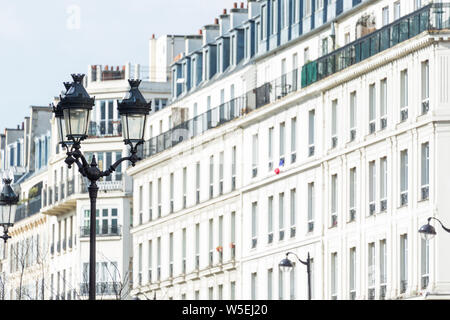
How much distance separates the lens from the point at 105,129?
122500mm

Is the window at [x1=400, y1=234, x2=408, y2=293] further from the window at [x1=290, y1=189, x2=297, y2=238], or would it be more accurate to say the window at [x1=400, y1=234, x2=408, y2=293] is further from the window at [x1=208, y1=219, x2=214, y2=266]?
the window at [x1=208, y1=219, x2=214, y2=266]

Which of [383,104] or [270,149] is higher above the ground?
[270,149]

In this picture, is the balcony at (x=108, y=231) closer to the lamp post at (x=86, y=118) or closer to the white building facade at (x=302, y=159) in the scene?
the white building facade at (x=302, y=159)

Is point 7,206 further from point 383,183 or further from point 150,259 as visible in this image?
point 150,259

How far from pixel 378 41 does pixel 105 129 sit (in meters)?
48.6

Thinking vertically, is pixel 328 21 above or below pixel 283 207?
→ above

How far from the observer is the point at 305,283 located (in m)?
81.8

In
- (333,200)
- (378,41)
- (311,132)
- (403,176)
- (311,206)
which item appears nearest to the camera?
(403,176)

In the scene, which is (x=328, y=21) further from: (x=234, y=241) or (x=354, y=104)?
(x=234, y=241)

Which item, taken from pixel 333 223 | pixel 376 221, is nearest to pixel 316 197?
pixel 333 223

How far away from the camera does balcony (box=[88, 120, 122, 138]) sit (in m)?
122

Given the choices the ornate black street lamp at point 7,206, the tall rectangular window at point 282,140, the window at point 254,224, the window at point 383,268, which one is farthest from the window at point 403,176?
the ornate black street lamp at point 7,206

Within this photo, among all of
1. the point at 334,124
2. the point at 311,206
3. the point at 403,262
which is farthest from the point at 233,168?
the point at 403,262

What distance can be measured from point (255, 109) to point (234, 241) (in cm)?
673
